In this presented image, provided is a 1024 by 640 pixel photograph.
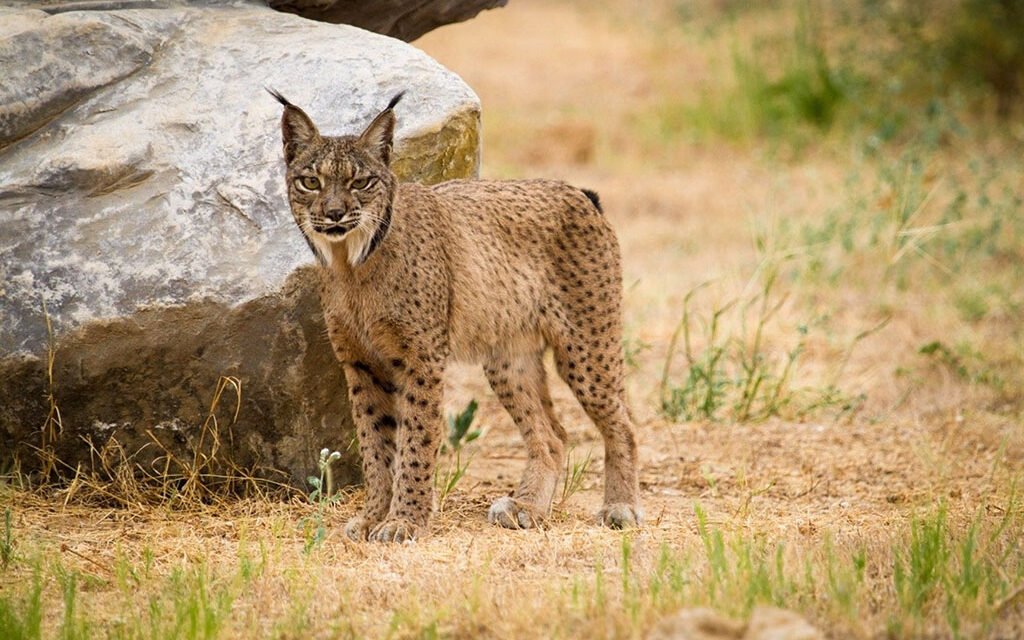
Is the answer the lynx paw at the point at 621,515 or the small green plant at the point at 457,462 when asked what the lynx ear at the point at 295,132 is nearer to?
the small green plant at the point at 457,462

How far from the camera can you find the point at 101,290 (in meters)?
5.52

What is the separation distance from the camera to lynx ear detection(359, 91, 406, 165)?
528 cm

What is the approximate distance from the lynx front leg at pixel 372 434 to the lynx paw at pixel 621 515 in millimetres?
958

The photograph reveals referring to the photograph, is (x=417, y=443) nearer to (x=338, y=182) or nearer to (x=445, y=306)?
(x=445, y=306)

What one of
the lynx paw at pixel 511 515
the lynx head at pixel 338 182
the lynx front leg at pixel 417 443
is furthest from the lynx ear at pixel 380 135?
the lynx paw at pixel 511 515

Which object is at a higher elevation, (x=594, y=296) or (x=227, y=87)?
(x=227, y=87)

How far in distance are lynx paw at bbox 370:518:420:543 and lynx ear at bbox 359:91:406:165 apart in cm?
142

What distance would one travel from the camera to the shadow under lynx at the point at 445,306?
17.4 ft

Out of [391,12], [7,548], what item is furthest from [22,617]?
[391,12]

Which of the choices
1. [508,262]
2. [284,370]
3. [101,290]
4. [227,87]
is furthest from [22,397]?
[508,262]

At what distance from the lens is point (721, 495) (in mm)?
6410

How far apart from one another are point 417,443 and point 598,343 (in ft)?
3.50

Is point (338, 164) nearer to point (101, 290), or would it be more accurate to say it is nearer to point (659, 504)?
point (101, 290)

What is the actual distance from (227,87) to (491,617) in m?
2.92
